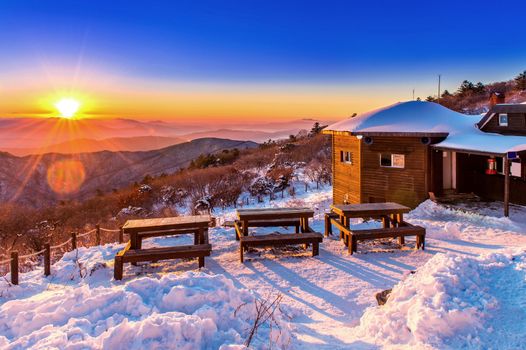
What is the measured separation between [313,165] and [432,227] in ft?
74.7

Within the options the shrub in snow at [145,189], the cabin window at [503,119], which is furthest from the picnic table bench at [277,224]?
the shrub in snow at [145,189]

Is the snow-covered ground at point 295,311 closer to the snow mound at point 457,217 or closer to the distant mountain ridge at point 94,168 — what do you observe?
the snow mound at point 457,217

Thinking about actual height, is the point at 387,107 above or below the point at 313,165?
above

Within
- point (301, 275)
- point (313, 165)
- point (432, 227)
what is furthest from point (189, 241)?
point (313, 165)

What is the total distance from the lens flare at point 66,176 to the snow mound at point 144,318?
2224 inches

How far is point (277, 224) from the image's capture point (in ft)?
34.9

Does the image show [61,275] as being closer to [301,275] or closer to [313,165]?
[301,275]

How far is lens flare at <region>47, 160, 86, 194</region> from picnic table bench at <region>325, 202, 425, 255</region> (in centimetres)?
5451

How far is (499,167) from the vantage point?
14.8m

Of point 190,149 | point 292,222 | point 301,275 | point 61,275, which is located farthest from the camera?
point 190,149

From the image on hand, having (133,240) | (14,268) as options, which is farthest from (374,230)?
(14,268)

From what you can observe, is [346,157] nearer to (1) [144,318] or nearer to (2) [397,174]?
(2) [397,174]

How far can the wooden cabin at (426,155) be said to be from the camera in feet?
45.3

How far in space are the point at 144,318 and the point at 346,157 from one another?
51.5 ft
